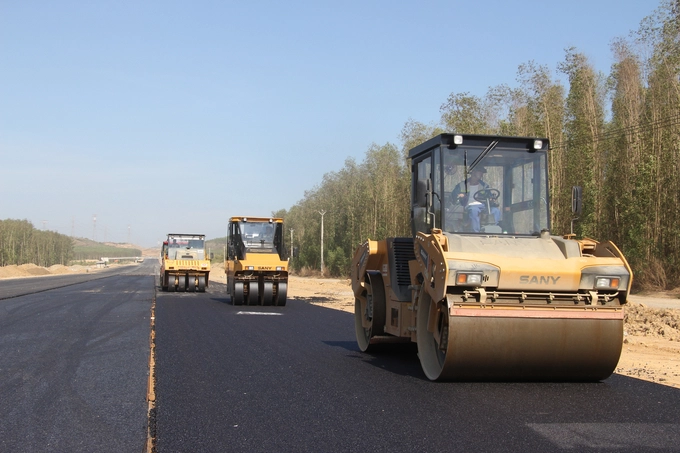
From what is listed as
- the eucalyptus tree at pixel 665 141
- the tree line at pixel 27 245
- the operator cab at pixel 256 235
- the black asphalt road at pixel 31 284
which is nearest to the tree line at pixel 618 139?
the eucalyptus tree at pixel 665 141

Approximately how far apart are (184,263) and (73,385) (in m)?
23.9

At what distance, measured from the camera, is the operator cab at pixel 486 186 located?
780 cm

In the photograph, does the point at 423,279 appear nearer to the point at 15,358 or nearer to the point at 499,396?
the point at 499,396

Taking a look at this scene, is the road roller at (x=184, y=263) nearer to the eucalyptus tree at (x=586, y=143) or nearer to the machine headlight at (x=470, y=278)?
the eucalyptus tree at (x=586, y=143)

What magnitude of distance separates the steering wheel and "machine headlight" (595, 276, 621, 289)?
5.04 ft

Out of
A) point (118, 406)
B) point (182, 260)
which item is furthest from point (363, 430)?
point (182, 260)

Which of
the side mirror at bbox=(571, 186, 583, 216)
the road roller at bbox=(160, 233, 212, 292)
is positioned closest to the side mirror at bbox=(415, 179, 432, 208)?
the side mirror at bbox=(571, 186, 583, 216)

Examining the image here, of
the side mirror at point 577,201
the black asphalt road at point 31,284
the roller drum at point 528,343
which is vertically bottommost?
the black asphalt road at point 31,284

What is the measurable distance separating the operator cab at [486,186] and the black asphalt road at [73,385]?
3.68 m

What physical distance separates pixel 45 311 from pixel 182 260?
12969mm

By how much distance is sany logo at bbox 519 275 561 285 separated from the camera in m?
6.77

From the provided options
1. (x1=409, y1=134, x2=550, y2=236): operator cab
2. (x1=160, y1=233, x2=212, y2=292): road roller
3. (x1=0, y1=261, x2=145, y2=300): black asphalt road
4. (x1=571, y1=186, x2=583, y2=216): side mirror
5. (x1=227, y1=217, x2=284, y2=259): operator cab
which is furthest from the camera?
(x1=160, y1=233, x2=212, y2=292): road roller

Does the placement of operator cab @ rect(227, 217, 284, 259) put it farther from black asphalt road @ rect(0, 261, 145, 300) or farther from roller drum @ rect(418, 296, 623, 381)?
roller drum @ rect(418, 296, 623, 381)

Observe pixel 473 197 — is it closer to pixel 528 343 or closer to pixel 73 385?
pixel 528 343
